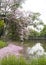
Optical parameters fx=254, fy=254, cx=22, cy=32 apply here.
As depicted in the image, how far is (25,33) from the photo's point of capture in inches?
985

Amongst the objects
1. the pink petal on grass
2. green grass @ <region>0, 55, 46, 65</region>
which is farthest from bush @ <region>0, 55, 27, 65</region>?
the pink petal on grass

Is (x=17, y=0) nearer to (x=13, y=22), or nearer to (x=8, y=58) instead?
(x=13, y=22)

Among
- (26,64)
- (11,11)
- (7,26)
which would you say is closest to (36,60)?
(26,64)

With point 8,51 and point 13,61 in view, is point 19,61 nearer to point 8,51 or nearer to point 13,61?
point 13,61

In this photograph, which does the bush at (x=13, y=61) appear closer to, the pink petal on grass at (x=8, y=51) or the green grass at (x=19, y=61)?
the green grass at (x=19, y=61)

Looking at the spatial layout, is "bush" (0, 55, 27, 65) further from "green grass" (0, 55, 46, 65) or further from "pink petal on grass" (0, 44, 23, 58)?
"pink petal on grass" (0, 44, 23, 58)

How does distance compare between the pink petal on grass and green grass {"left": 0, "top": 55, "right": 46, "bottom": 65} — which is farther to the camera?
the pink petal on grass

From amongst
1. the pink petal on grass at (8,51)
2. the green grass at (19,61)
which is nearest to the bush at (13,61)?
the green grass at (19,61)

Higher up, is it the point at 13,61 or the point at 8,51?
the point at 8,51

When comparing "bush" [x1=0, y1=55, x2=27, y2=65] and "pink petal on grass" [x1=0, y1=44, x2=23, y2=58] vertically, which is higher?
"pink petal on grass" [x1=0, y1=44, x2=23, y2=58]

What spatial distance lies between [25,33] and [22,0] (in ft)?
10.7

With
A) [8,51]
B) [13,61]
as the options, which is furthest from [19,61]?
[8,51]

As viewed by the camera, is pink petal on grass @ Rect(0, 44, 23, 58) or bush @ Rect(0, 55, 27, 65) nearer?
bush @ Rect(0, 55, 27, 65)

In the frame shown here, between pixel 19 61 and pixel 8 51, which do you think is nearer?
pixel 19 61
